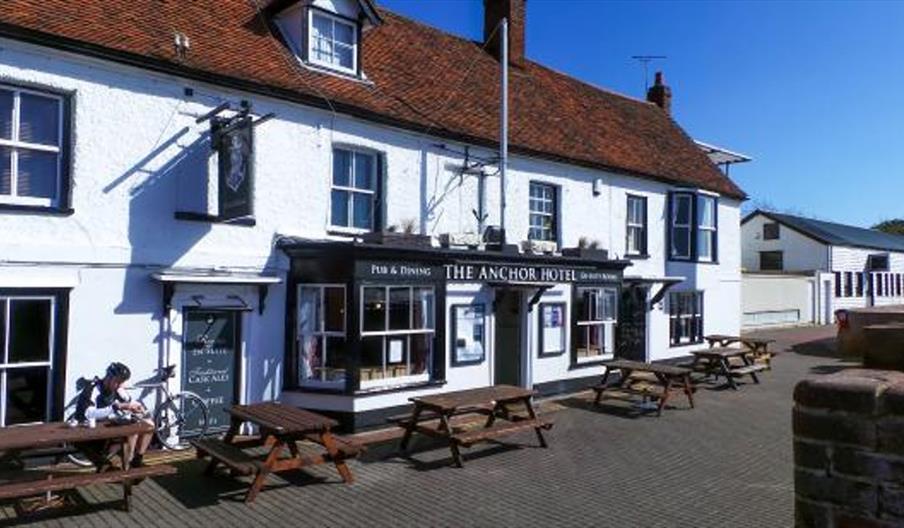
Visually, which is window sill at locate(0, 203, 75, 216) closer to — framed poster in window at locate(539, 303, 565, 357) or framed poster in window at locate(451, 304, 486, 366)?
framed poster in window at locate(451, 304, 486, 366)

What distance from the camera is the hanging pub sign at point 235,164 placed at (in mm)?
10648

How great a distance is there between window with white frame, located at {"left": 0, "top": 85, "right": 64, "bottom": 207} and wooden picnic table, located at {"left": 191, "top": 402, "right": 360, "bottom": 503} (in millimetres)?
3699

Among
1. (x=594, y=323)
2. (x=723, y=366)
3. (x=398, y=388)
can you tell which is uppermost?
(x=594, y=323)

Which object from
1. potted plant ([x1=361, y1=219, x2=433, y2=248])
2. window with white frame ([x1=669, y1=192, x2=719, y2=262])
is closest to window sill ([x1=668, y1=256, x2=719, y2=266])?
window with white frame ([x1=669, y1=192, x2=719, y2=262])

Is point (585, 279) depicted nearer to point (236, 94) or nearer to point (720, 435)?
point (720, 435)

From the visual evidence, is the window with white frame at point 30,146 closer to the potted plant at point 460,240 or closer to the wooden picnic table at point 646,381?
the potted plant at point 460,240

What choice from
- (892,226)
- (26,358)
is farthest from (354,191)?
(892,226)

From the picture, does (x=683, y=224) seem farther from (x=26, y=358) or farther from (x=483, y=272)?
(x=26, y=358)

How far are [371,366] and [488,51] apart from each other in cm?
1076

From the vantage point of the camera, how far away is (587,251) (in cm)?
1670

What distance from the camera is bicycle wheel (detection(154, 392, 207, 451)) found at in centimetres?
1041

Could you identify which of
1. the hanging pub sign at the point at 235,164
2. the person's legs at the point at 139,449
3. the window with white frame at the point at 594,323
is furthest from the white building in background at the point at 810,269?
the person's legs at the point at 139,449

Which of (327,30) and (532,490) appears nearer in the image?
(532,490)

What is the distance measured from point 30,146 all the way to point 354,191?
512cm
